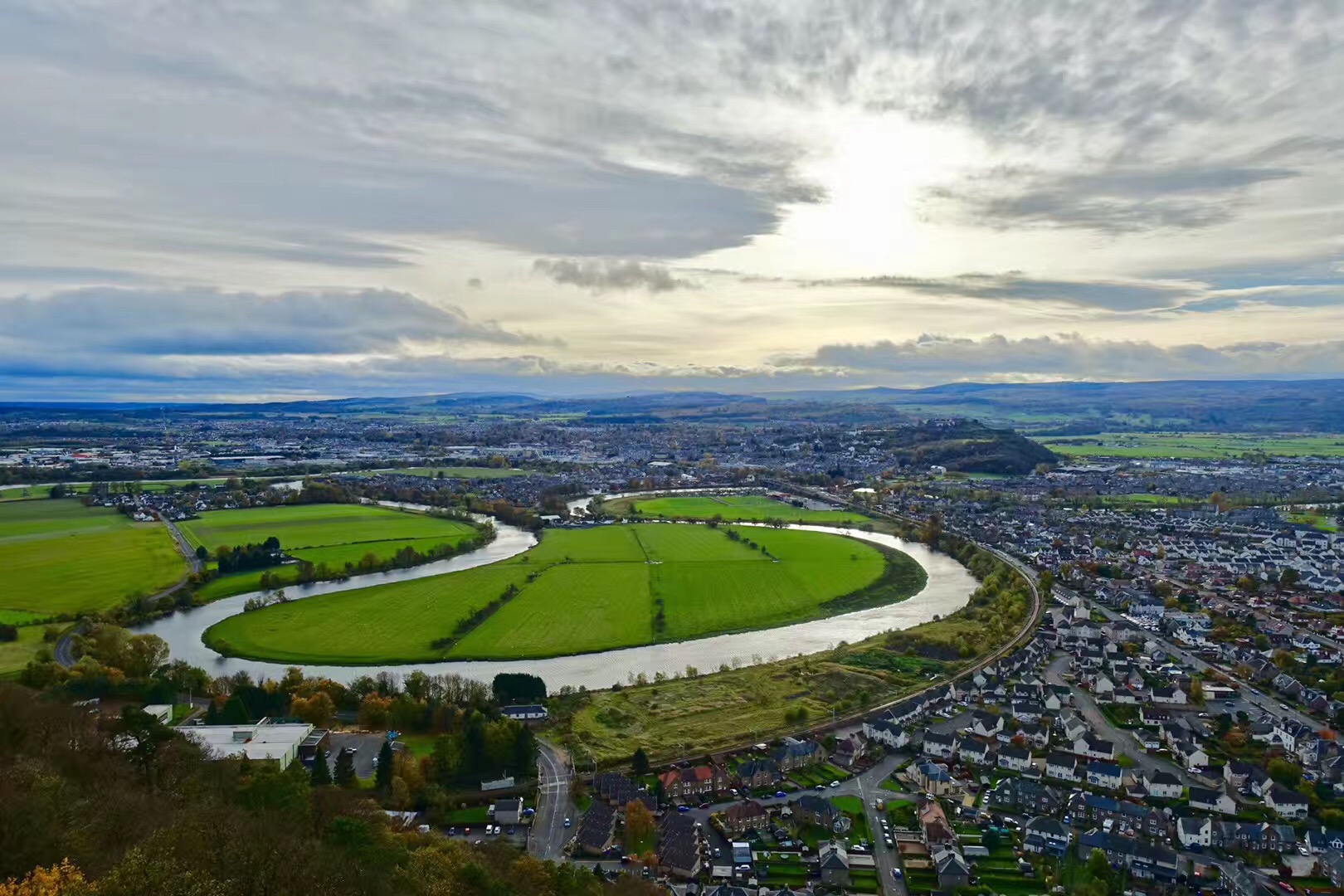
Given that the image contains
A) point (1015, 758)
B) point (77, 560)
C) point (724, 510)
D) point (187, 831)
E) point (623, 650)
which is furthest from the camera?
point (724, 510)

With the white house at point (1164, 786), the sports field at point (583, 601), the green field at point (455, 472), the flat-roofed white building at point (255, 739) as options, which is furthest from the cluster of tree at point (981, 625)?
the green field at point (455, 472)

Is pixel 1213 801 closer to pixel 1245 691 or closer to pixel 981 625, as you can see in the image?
pixel 1245 691

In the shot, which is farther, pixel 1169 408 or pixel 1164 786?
pixel 1169 408

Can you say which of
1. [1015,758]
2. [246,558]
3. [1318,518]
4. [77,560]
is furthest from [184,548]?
[1318,518]

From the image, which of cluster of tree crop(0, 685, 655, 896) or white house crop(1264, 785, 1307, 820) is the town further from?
cluster of tree crop(0, 685, 655, 896)

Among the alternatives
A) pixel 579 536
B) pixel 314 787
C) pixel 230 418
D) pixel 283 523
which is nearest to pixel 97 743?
pixel 314 787

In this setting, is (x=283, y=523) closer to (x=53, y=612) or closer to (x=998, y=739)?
(x=53, y=612)

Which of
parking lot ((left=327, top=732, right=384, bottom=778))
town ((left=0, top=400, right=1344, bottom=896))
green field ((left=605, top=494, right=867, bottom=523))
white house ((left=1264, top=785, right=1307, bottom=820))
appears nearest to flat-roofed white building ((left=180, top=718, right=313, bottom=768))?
town ((left=0, top=400, right=1344, bottom=896))
